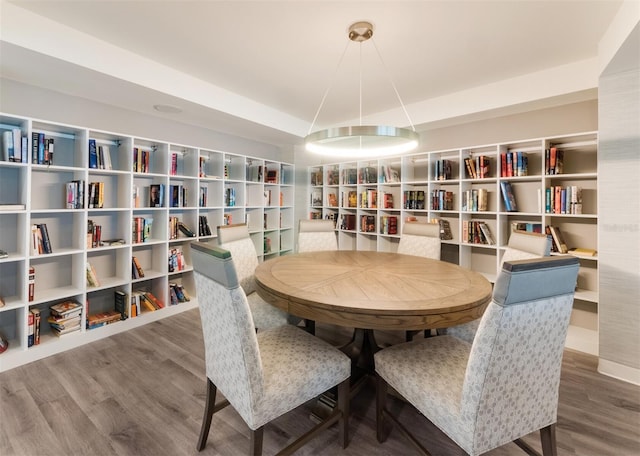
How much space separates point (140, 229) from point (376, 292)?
8.68 feet

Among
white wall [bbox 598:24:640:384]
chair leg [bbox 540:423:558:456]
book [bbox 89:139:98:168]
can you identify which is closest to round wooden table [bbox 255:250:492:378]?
chair leg [bbox 540:423:558:456]

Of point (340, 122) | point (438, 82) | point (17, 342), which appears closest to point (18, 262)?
point (17, 342)

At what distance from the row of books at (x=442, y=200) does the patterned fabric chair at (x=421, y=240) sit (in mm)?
591

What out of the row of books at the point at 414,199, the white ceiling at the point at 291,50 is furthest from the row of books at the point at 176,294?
the row of books at the point at 414,199

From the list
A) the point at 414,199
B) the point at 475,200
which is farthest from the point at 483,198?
the point at 414,199

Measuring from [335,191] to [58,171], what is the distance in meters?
3.30

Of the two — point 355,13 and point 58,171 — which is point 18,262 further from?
point 355,13

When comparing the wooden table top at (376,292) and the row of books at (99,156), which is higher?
the row of books at (99,156)

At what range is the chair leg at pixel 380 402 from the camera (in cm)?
155

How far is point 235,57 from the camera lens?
2566 millimetres

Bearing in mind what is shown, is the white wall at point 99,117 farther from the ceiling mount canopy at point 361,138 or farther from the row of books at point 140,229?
the ceiling mount canopy at point 361,138

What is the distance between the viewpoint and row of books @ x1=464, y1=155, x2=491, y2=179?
321 cm

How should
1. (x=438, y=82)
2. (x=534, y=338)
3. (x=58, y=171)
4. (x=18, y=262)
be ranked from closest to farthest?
(x=534, y=338) < (x=18, y=262) < (x=58, y=171) < (x=438, y=82)

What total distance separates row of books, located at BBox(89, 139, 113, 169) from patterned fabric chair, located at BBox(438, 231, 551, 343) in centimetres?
319
